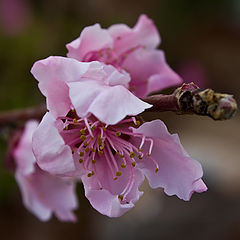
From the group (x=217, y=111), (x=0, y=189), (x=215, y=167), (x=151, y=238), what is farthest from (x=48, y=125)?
(x=215, y=167)

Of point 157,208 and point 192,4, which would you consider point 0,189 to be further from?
point 192,4

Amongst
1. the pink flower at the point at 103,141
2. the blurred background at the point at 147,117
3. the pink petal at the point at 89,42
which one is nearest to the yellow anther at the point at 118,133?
the pink flower at the point at 103,141

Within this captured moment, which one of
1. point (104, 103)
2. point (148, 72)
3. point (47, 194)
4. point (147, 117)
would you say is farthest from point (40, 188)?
point (147, 117)

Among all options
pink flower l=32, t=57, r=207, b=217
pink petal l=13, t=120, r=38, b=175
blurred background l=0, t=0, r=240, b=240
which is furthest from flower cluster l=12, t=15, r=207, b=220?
blurred background l=0, t=0, r=240, b=240

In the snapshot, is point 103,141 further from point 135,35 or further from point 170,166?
point 135,35

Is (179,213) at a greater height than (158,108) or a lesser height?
lesser

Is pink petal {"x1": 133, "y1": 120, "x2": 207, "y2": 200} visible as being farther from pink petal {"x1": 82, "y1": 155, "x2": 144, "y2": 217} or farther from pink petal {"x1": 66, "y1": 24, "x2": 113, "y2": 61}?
pink petal {"x1": 66, "y1": 24, "x2": 113, "y2": 61}

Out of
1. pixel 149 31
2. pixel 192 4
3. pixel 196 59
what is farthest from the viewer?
pixel 196 59
